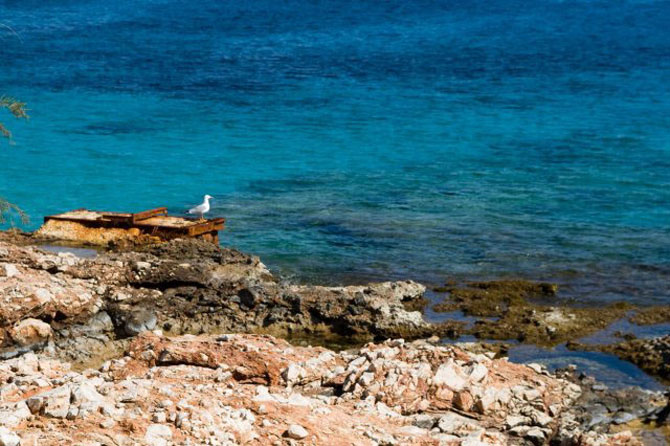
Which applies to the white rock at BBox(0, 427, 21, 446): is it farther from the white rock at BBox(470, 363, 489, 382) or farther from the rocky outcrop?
the white rock at BBox(470, 363, 489, 382)

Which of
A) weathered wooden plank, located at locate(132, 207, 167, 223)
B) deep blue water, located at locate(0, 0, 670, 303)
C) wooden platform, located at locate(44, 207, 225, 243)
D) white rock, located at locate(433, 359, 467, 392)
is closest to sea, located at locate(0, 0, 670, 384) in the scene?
deep blue water, located at locate(0, 0, 670, 303)

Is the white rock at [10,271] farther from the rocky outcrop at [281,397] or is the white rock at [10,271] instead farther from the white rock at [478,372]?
the white rock at [478,372]

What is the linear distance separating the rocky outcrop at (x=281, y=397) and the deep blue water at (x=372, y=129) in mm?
7981

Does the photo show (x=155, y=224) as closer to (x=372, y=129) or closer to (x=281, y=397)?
(x=281, y=397)

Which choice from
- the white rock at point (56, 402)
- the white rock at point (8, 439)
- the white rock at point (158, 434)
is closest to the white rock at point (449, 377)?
the white rock at point (158, 434)

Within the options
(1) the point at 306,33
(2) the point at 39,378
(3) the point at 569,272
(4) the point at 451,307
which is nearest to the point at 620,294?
(3) the point at 569,272

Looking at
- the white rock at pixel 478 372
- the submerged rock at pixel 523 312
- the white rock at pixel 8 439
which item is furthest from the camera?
the submerged rock at pixel 523 312

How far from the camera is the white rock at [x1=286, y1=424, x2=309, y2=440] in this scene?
41.5ft

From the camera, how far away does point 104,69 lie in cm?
5794

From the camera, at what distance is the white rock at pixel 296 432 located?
41.5 ft

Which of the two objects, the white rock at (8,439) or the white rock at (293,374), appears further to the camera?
the white rock at (293,374)

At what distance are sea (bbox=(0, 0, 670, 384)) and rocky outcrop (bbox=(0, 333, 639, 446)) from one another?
766 centimetres

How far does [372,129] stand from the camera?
150ft

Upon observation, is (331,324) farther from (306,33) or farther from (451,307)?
(306,33)
